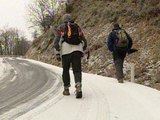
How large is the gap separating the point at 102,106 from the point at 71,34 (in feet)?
6.97

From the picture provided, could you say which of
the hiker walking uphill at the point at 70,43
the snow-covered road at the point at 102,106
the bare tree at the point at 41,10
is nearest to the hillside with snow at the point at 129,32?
the snow-covered road at the point at 102,106

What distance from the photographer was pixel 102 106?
783 cm

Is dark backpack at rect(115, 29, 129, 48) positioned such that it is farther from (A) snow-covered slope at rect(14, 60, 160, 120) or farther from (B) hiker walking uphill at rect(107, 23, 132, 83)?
(A) snow-covered slope at rect(14, 60, 160, 120)

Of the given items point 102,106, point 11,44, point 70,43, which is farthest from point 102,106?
point 11,44

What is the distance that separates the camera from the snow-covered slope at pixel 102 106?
6.83 m

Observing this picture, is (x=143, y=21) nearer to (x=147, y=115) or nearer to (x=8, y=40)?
(x=147, y=115)

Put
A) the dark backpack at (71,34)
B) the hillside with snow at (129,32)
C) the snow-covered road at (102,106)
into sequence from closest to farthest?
the snow-covered road at (102,106) → the dark backpack at (71,34) → the hillside with snow at (129,32)

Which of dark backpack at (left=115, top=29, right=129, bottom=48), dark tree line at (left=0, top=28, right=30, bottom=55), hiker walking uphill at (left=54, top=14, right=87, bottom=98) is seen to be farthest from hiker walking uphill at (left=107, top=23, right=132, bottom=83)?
dark tree line at (left=0, top=28, right=30, bottom=55)

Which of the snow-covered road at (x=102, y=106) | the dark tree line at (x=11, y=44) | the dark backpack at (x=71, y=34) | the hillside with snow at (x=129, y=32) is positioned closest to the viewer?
the snow-covered road at (x=102, y=106)

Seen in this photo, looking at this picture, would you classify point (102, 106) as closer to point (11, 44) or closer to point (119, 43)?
Result: point (119, 43)

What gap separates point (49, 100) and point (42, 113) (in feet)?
5.48

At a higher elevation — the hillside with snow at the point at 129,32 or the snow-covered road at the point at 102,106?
the hillside with snow at the point at 129,32

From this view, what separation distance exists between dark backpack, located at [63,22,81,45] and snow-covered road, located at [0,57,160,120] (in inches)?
54.4

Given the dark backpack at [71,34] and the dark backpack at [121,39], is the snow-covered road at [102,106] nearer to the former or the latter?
the dark backpack at [71,34]
